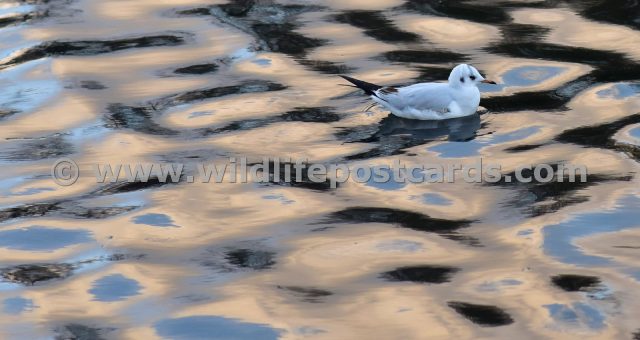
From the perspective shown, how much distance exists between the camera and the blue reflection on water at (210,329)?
7043mm

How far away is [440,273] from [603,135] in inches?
105

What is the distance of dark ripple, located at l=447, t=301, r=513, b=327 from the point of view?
7.04 metres

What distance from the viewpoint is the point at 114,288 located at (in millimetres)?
7590

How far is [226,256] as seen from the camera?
796cm

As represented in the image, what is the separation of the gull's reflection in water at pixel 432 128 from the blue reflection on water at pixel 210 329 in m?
3.21

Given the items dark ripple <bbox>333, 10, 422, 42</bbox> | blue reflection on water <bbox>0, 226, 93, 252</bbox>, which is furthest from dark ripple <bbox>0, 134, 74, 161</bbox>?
dark ripple <bbox>333, 10, 422, 42</bbox>

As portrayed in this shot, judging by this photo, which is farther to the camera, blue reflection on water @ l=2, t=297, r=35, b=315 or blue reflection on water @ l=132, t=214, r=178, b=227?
blue reflection on water @ l=132, t=214, r=178, b=227

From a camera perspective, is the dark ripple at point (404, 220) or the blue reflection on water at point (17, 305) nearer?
the blue reflection on water at point (17, 305)

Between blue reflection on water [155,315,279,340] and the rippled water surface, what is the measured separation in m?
0.01

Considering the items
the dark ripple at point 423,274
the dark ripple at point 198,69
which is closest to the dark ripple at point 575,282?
the dark ripple at point 423,274

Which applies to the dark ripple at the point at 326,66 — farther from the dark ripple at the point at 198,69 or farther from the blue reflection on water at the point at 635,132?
the blue reflection on water at the point at 635,132

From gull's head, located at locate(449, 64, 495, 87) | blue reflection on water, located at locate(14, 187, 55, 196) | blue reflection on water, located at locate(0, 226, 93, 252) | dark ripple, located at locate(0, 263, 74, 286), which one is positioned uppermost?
gull's head, located at locate(449, 64, 495, 87)

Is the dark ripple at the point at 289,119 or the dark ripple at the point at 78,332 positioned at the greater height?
the dark ripple at the point at 289,119

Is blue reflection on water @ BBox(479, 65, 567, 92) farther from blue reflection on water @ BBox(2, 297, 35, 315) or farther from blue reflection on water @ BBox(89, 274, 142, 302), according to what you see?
blue reflection on water @ BBox(2, 297, 35, 315)
